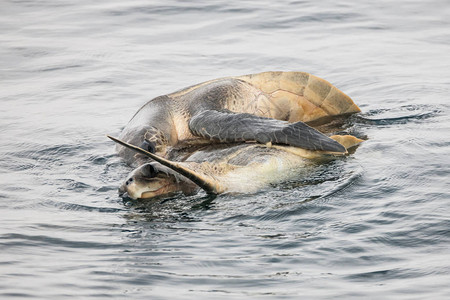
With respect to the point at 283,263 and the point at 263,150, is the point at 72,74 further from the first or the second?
the point at 283,263

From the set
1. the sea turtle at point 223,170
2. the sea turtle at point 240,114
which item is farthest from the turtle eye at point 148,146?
the sea turtle at point 223,170

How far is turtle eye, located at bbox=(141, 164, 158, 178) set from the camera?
19.6 feet

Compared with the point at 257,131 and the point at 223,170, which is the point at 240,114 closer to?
the point at 257,131

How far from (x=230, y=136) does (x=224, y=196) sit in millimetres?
972

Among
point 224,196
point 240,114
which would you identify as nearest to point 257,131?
point 240,114

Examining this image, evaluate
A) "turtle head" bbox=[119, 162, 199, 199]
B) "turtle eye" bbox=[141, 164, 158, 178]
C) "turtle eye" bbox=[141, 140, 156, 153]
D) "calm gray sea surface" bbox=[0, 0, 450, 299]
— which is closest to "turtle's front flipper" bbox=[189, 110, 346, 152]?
"calm gray sea surface" bbox=[0, 0, 450, 299]

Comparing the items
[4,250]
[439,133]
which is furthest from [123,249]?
[439,133]

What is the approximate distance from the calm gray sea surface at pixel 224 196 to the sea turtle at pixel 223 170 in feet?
0.50

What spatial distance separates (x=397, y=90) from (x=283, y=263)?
556 cm

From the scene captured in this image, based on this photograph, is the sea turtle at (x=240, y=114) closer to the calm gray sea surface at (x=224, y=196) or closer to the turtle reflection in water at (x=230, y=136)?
the turtle reflection in water at (x=230, y=136)

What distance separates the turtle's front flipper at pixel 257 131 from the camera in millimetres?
6668

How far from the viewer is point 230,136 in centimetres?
691

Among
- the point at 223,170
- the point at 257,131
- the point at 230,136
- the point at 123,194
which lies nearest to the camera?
the point at 123,194

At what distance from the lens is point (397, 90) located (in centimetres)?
969
